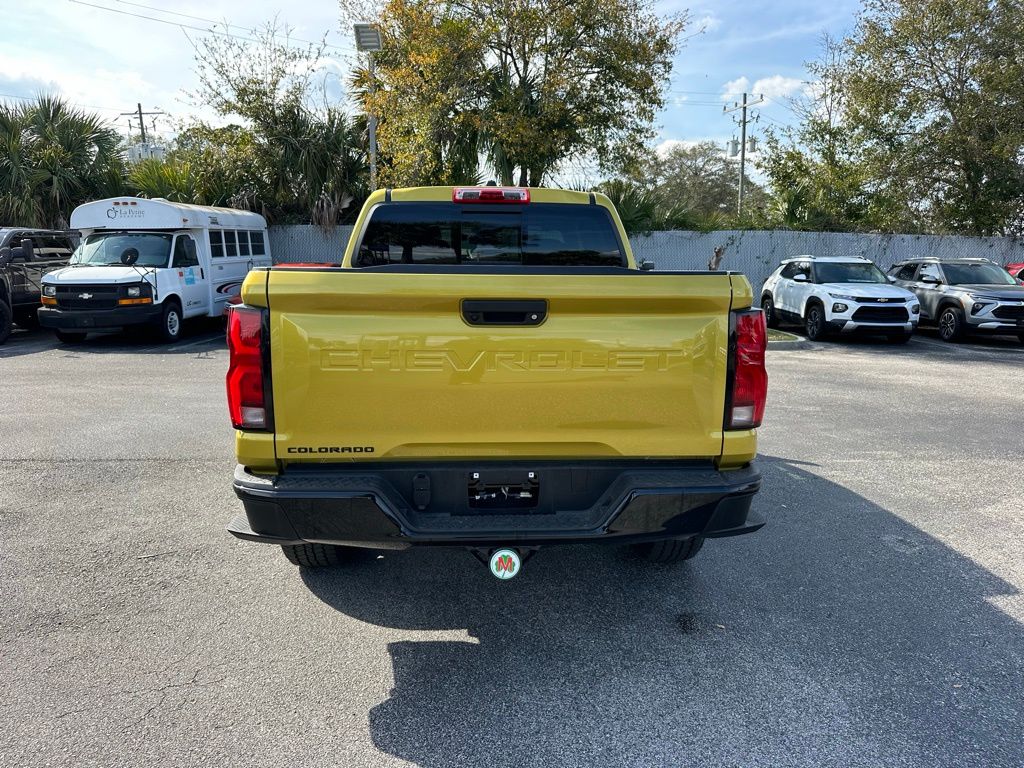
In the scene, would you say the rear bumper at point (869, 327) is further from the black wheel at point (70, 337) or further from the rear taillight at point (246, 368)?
the black wheel at point (70, 337)

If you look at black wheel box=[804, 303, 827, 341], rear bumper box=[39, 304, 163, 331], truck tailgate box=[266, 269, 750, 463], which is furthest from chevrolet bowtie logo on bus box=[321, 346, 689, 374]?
black wheel box=[804, 303, 827, 341]

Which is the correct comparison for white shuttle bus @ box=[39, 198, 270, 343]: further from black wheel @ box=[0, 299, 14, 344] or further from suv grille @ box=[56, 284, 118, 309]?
black wheel @ box=[0, 299, 14, 344]

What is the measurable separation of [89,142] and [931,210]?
24859mm

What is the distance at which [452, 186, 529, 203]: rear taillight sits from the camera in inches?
168

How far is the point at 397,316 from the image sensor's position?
2.75 metres

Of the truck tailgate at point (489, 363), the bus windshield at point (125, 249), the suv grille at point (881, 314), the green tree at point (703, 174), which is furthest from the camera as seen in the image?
the green tree at point (703, 174)

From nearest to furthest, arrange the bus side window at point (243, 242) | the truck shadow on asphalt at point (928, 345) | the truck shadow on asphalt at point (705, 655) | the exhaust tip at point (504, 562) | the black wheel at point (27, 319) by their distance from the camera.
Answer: the truck shadow on asphalt at point (705, 655)
the exhaust tip at point (504, 562)
the truck shadow on asphalt at point (928, 345)
the black wheel at point (27, 319)
the bus side window at point (243, 242)

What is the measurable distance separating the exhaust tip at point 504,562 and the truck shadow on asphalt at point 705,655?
0.49 m

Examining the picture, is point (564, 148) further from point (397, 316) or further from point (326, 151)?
point (397, 316)

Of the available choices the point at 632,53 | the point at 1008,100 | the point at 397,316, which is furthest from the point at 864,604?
the point at 1008,100

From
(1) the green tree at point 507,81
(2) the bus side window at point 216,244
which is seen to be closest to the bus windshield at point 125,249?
(2) the bus side window at point 216,244

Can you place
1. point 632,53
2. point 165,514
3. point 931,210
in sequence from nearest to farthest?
point 165,514 → point 632,53 → point 931,210

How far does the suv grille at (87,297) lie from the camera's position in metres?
12.3

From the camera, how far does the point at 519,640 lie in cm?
331
